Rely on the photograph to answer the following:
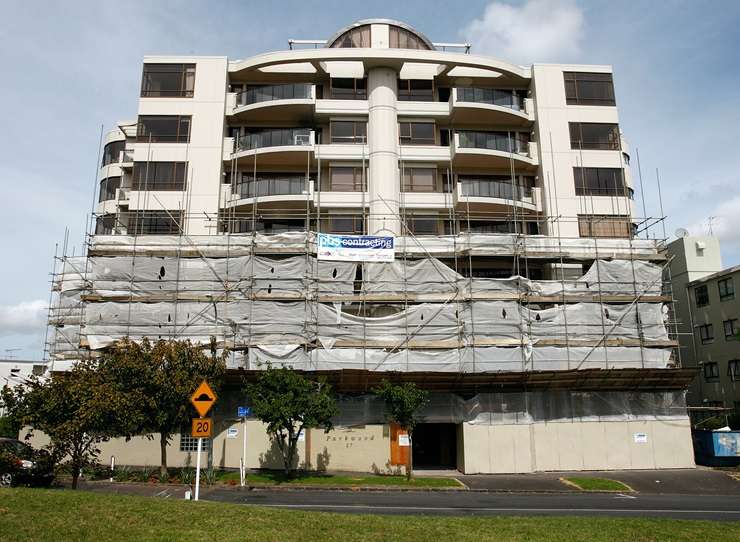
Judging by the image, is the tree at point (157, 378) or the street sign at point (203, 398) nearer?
the street sign at point (203, 398)

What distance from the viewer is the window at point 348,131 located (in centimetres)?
3741

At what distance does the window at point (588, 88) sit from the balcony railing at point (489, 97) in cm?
303

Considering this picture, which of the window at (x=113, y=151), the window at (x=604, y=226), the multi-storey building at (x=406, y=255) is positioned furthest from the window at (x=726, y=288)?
the window at (x=113, y=151)

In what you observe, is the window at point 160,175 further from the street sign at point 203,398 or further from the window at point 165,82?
the street sign at point 203,398

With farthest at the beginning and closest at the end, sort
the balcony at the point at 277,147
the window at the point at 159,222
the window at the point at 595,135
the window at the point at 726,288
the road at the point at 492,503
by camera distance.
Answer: the window at the point at 726,288, the window at the point at 595,135, the balcony at the point at 277,147, the window at the point at 159,222, the road at the point at 492,503

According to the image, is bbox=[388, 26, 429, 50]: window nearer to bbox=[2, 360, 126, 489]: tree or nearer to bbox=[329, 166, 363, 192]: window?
bbox=[329, 166, 363, 192]: window

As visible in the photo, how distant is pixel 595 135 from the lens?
37250 mm

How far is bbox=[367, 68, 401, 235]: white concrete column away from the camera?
35.1 m

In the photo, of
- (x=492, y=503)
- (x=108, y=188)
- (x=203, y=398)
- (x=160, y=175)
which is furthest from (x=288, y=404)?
(x=108, y=188)

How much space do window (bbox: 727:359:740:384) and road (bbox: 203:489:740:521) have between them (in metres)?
19.3

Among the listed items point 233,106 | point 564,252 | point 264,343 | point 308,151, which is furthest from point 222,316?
point 564,252

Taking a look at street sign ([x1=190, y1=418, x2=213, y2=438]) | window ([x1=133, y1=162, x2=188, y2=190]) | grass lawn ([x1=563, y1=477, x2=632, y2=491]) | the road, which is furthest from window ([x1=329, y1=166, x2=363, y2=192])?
street sign ([x1=190, y1=418, x2=213, y2=438])

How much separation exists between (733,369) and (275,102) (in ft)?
109

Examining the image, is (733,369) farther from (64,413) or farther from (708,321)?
(64,413)
